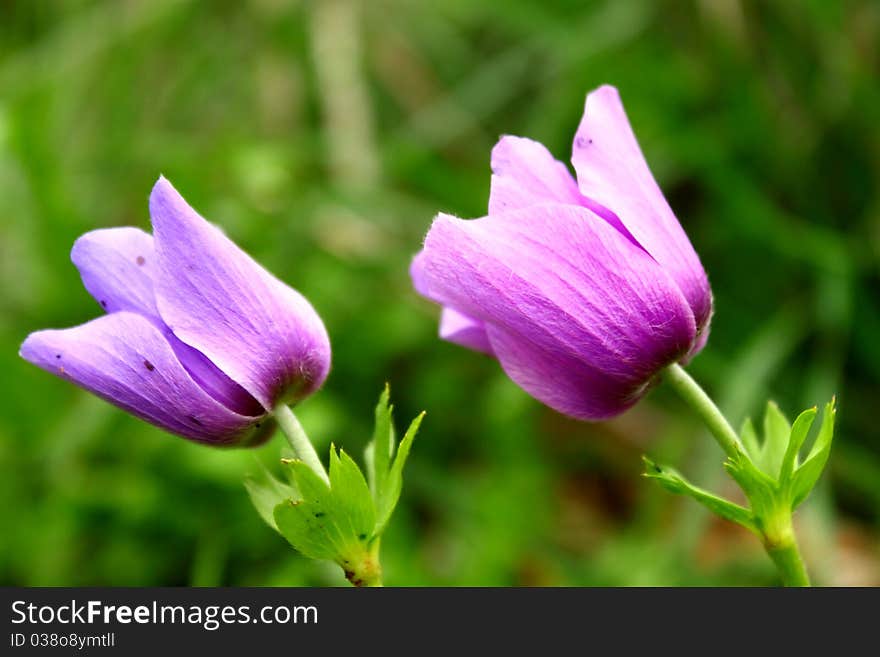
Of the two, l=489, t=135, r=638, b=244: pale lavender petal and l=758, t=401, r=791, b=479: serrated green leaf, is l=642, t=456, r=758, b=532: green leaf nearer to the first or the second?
l=758, t=401, r=791, b=479: serrated green leaf

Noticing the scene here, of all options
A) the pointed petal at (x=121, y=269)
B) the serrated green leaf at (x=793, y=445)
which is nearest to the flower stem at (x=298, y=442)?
the pointed petal at (x=121, y=269)

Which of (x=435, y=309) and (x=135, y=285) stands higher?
(x=135, y=285)

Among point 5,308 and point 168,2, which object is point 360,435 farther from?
point 168,2

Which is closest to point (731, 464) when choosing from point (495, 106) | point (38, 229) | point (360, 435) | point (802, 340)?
point (360, 435)

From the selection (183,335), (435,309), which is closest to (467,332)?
A: (183,335)

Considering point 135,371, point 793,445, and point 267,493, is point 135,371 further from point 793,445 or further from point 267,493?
point 793,445
